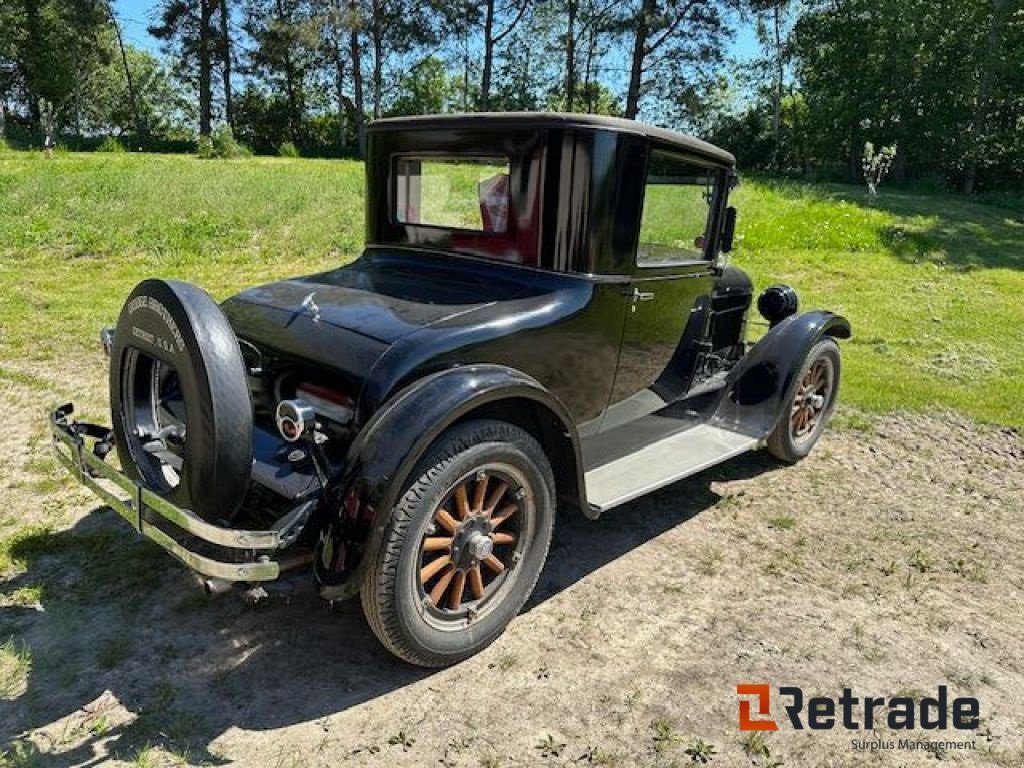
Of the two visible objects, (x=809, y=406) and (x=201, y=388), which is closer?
(x=201, y=388)

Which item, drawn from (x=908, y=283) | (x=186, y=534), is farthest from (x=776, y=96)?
(x=186, y=534)

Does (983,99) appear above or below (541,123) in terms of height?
above

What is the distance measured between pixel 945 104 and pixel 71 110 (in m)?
40.7

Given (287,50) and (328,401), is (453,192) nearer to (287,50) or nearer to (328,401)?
(328,401)

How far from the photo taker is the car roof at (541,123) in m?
3.14

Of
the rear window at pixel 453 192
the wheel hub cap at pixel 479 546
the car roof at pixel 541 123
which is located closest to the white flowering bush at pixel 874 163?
the car roof at pixel 541 123

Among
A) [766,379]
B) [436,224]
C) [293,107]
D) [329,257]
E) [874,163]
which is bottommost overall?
[329,257]

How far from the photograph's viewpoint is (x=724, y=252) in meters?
4.32

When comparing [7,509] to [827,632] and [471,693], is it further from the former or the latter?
[827,632]

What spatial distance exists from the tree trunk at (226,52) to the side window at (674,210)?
114 ft

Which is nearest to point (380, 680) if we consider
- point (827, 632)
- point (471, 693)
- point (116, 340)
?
point (471, 693)

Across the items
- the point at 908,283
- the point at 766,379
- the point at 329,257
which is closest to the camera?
the point at 766,379

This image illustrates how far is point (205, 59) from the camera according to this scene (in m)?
32.1

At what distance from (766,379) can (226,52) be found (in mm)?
35562
